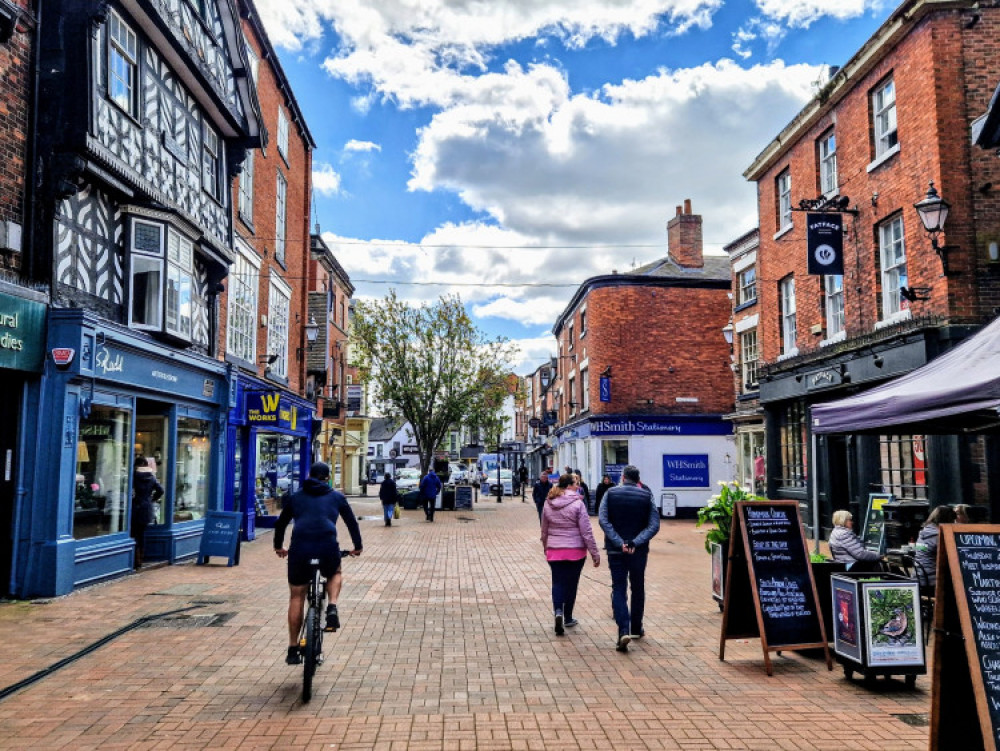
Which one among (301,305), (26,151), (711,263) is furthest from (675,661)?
(711,263)

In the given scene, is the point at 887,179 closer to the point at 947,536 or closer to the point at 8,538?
the point at 947,536

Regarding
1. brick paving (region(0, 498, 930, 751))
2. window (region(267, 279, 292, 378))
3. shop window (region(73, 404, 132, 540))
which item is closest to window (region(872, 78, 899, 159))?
brick paving (region(0, 498, 930, 751))

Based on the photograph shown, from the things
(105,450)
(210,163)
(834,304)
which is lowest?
(105,450)

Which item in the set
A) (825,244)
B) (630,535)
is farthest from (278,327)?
(630,535)

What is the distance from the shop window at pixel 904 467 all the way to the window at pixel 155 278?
1282cm

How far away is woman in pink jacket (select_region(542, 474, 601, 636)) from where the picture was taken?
814cm

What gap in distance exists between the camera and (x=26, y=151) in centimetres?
1015

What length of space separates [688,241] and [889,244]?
18.5 metres

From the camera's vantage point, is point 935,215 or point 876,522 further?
point 876,522

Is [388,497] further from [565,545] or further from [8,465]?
[565,545]

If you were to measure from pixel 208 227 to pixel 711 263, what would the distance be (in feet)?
80.9

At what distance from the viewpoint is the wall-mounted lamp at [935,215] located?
1215cm

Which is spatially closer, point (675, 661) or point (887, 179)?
point (675, 661)

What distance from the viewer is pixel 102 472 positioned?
1138cm
